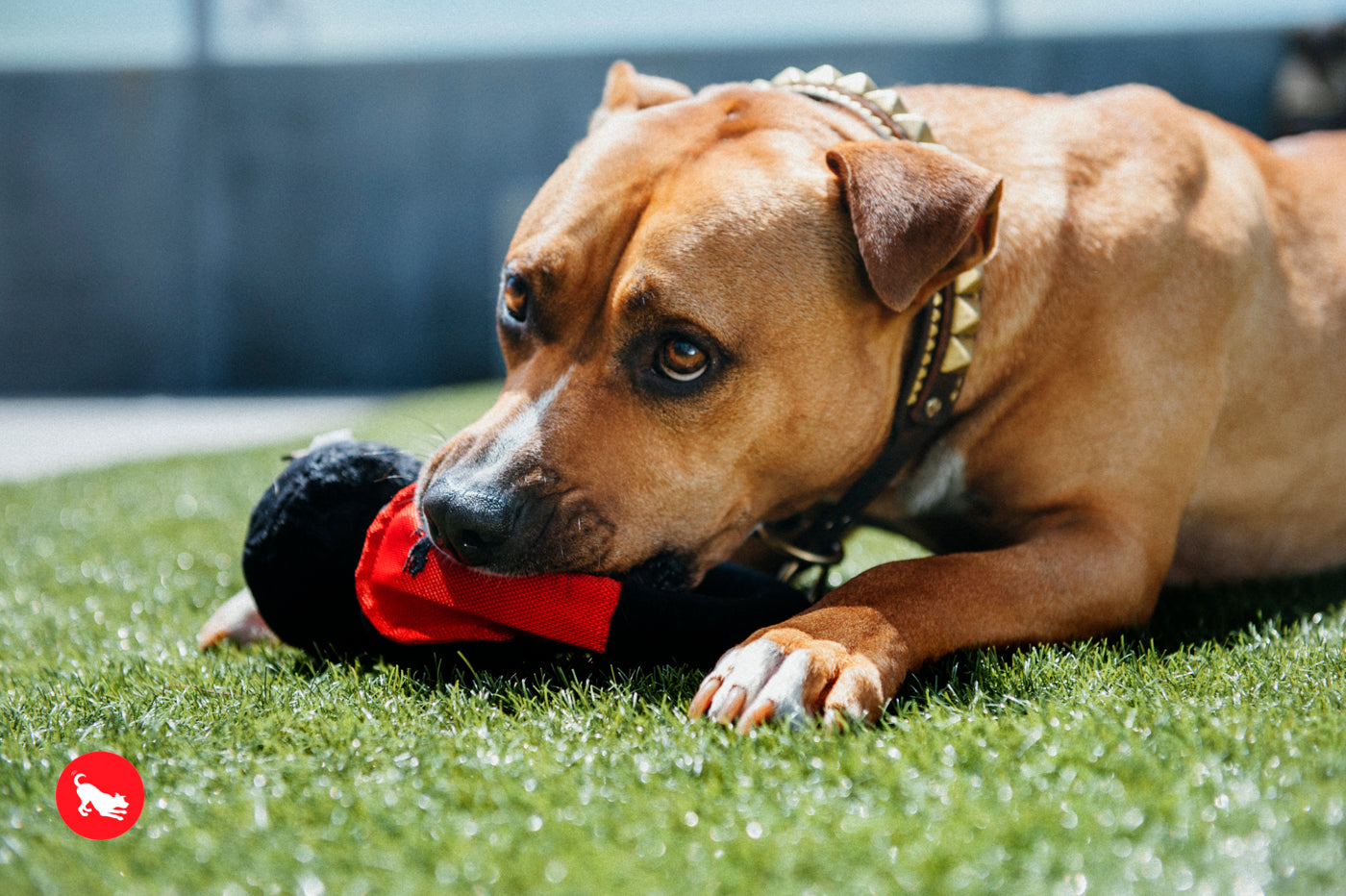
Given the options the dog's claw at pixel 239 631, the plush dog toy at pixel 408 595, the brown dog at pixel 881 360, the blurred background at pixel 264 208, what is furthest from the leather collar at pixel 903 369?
the blurred background at pixel 264 208

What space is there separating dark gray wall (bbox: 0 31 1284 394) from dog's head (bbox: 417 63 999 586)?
12526mm

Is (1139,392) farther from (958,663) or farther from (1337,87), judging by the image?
(1337,87)

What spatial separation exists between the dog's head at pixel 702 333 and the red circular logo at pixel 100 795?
0.66 metres

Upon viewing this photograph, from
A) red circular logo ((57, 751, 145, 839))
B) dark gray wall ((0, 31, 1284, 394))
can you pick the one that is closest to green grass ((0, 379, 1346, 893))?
red circular logo ((57, 751, 145, 839))

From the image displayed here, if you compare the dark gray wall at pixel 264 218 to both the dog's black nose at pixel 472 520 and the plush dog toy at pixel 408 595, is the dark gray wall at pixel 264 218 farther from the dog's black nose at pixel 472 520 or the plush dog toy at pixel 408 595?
the dog's black nose at pixel 472 520

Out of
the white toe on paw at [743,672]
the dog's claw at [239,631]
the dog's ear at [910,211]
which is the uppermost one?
the dog's ear at [910,211]

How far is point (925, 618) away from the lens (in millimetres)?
2170

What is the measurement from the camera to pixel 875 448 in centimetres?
262

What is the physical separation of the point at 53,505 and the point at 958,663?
456cm

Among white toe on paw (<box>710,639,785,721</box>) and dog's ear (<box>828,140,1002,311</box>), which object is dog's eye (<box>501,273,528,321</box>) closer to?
dog's ear (<box>828,140,1002,311</box>)

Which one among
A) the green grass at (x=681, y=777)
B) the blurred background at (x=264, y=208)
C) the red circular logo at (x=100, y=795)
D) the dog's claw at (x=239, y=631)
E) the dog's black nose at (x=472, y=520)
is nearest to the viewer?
the green grass at (x=681, y=777)

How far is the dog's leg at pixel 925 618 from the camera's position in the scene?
189 centimetres

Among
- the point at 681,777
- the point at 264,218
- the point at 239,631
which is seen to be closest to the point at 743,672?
the point at 681,777

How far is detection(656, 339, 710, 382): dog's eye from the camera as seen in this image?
90.4 inches
